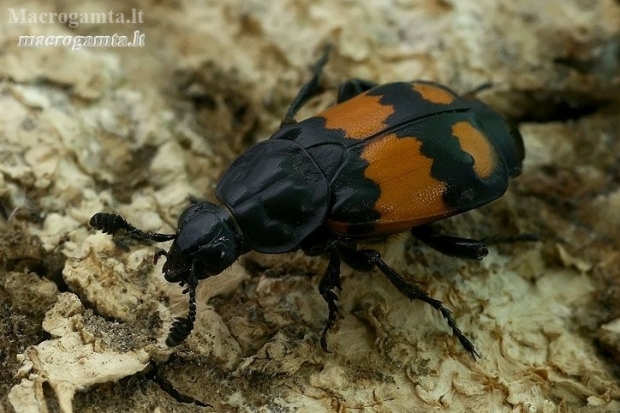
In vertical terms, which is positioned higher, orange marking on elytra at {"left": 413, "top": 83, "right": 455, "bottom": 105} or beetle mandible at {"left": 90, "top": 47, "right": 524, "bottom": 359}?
orange marking on elytra at {"left": 413, "top": 83, "right": 455, "bottom": 105}

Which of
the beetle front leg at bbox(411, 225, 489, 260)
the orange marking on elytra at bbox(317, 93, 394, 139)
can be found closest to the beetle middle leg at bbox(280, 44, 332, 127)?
the orange marking on elytra at bbox(317, 93, 394, 139)

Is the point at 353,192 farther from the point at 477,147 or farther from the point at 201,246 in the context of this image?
the point at 201,246

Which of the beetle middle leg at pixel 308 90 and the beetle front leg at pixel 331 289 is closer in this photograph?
the beetle front leg at pixel 331 289

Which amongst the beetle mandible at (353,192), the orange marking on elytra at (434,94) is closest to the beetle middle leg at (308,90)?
the beetle mandible at (353,192)

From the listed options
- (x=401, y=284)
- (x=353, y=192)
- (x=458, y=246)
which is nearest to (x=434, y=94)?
(x=353, y=192)

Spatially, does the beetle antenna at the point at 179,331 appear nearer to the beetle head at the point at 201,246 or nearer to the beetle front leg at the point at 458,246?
the beetle head at the point at 201,246

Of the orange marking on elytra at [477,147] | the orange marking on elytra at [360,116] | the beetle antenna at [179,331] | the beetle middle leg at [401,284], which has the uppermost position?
the orange marking on elytra at [360,116]

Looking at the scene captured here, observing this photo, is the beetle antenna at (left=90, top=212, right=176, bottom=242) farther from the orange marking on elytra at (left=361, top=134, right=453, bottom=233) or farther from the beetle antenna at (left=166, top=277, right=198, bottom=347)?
the orange marking on elytra at (left=361, top=134, right=453, bottom=233)
